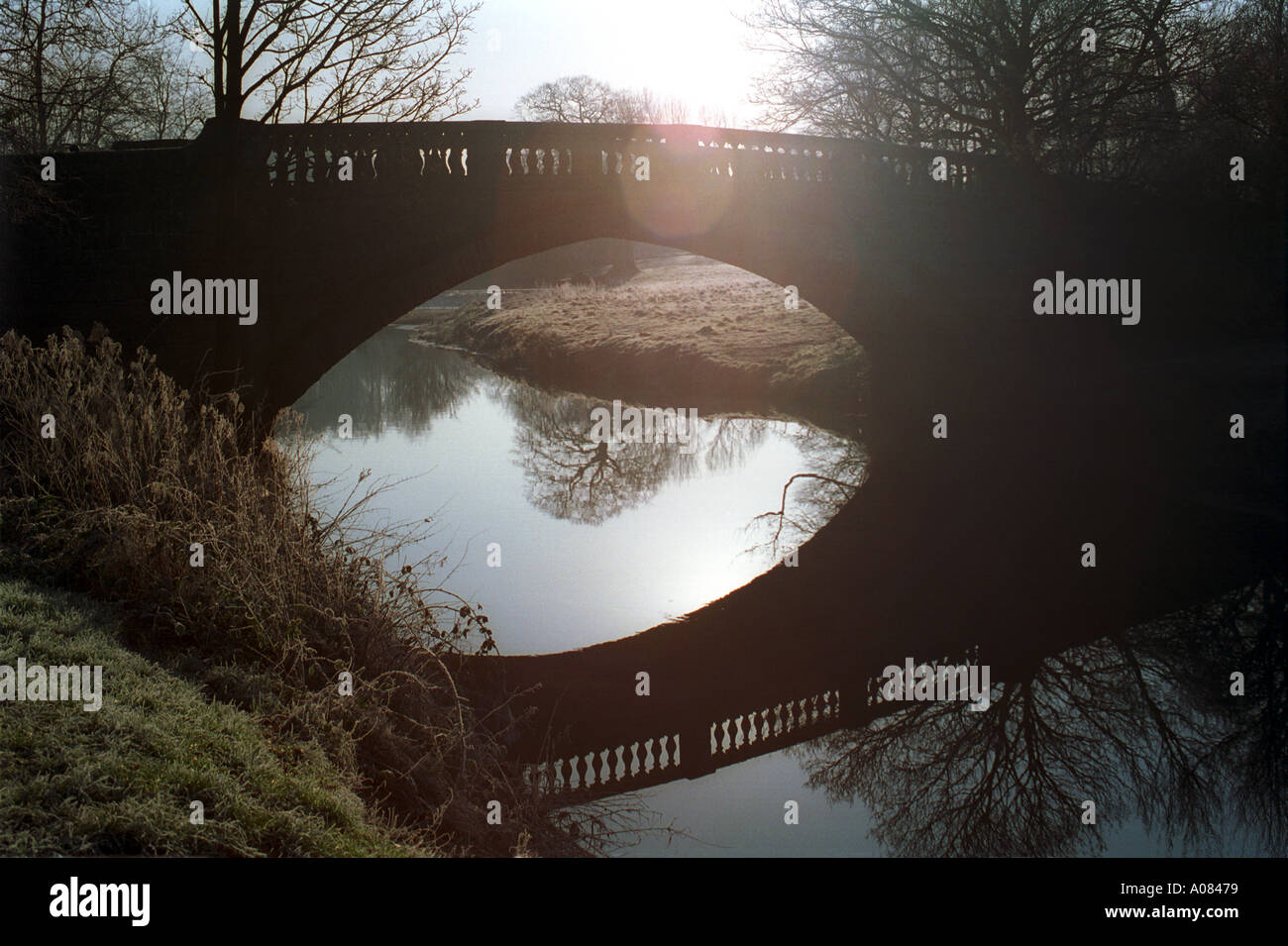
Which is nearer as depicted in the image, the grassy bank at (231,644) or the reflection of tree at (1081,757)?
the grassy bank at (231,644)

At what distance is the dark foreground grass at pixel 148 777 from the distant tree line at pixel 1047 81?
61.3 ft

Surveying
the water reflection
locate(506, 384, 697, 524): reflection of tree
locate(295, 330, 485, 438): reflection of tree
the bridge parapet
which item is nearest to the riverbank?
the water reflection

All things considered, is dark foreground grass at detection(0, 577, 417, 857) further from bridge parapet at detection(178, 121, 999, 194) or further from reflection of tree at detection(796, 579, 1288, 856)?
bridge parapet at detection(178, 121, 999, 194)

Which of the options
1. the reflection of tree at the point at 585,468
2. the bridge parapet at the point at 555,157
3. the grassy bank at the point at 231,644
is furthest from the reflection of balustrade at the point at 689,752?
the bridge parapet at the point at 555,157

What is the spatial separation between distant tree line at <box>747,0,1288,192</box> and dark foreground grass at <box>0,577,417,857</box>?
18696 millimetres

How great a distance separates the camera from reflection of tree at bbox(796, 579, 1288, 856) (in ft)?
21.7

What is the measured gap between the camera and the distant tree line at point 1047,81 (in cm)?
2134

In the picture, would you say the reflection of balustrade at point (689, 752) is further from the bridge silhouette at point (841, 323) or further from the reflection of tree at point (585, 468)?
the reflection of tree at point (585, 468)

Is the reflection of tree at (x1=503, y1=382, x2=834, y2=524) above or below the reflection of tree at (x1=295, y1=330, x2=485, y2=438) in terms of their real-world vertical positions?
below

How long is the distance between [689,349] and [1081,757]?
18.4 m

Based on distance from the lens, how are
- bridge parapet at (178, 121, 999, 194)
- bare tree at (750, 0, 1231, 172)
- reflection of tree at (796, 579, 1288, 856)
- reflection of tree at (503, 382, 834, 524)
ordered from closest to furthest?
1. reflection of tree at (796, 579, 1288, 856)
2. bridge parapet at (178, 121, 999, 194)
3. reflection of tree at (503, 382, 834, 524)
4. bare tree at (750, 0, 1231, 172)

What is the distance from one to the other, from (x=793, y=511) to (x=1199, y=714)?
6.76 metres
